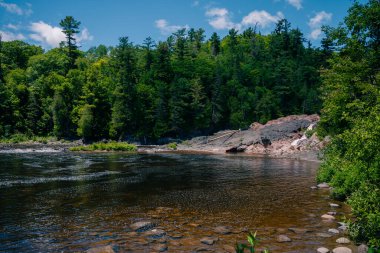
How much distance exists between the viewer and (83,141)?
269ft

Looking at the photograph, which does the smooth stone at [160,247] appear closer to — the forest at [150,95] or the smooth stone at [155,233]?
the smooth stone at [155,233]

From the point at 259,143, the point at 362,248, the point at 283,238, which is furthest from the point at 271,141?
the point at 362,248

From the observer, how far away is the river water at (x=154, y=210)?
1322 cm

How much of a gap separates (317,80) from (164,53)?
52857 mm

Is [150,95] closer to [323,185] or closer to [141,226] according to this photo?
[323,185]

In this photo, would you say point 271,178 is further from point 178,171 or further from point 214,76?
point 214,76

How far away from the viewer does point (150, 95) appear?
91312 millimetres

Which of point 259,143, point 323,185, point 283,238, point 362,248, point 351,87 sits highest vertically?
point 351,87

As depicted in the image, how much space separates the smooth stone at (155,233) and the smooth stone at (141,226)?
510 mm

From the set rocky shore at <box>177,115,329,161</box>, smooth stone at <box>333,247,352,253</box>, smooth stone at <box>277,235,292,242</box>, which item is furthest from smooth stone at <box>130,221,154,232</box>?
rocky shore at <box>177,115,329,161</box>

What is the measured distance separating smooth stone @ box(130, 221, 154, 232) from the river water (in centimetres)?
34

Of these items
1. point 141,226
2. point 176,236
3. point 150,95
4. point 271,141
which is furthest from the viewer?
point 150,95

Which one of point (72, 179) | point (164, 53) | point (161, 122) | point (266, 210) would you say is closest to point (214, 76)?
point (164, 53)

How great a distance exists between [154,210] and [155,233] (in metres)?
4.19
